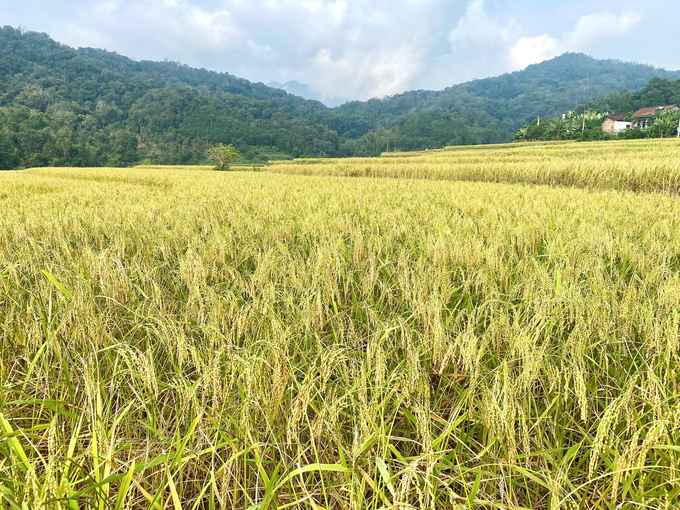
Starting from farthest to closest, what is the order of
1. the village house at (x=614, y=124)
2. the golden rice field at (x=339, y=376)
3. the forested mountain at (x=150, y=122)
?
the village house at (x=614, y=124) → the forested mountain at (x=150, y=122) → the golden rice field at (x=339, y=376)

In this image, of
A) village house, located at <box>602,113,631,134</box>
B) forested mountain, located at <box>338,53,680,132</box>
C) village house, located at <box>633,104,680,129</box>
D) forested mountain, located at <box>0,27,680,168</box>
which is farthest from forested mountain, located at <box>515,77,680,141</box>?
forested mountain, located at <box>338,53,680,132</box>

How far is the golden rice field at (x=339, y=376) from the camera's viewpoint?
62 cm

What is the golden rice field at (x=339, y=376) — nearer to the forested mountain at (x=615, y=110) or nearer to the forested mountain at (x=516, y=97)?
the forested mountain at (x=615, y=110)

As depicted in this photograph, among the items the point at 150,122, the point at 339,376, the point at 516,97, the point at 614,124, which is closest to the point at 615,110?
the point at 614,124

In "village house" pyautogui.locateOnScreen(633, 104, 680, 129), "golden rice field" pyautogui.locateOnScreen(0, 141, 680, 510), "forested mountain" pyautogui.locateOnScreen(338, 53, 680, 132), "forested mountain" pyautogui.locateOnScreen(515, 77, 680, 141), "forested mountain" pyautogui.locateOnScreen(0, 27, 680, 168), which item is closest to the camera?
"golden rice field" pyautogui.locateOnScreen(0, 141, 680, 510)

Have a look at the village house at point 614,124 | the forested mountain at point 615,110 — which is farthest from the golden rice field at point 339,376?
the village house at point 614,124

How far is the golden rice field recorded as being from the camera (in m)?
0.62

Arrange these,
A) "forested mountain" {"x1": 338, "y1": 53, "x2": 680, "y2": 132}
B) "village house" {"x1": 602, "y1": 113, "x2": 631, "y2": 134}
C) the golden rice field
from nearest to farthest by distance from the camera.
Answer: the golden rice field < "village house" {"x1": 602, "y1": 113, "x2": 631, "y2": 134} < "forested mountain" {"x1": 338, "y1": 53, "x2": 680, "y2": 132}

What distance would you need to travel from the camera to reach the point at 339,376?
3.02 ft

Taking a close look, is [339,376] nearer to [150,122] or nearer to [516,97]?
[150,122]

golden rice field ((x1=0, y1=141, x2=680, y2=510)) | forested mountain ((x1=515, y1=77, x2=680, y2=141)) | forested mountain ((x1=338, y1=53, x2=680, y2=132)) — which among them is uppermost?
forested mountain ((x1=338, y1=53, x2=680, y2=132))

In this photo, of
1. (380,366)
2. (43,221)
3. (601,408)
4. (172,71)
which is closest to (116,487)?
(380,366)

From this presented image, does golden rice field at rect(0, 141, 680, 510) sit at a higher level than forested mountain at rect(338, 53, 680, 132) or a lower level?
lower

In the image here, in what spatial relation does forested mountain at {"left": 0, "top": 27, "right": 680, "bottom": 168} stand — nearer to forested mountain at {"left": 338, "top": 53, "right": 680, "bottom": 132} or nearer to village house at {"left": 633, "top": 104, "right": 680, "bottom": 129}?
forested mountain at {"left": 338, "top": 53, "right": 680, "bottom": 132}
